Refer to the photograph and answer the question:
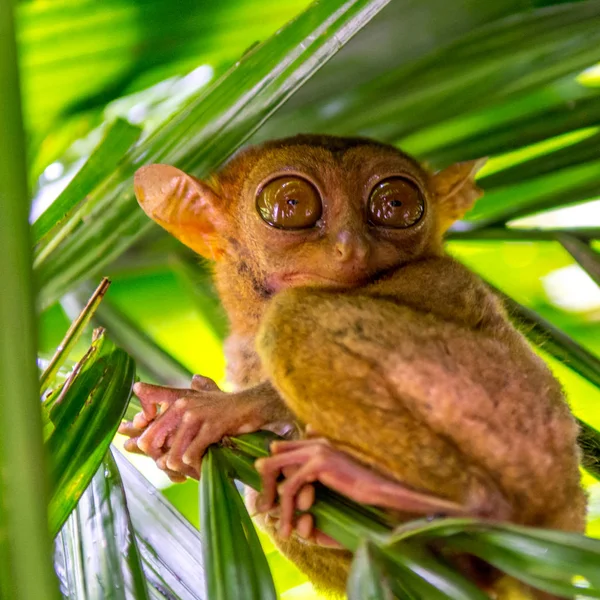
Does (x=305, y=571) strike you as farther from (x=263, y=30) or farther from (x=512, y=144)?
(x=263, y=30)

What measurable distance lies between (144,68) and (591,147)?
4.92 feet

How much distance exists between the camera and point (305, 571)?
2.22 m

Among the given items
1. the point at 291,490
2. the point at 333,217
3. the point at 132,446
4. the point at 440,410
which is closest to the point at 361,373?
the point at 440,410

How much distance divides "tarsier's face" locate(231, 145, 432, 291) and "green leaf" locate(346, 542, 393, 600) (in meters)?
1.09

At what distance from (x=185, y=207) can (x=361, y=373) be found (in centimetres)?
115

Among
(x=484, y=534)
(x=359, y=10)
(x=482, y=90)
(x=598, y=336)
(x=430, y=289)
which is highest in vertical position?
(x=482, y=90)

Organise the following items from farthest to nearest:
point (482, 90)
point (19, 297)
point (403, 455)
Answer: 1. point (482, 90)
2. point (403, 455)
3. point (19, 297)

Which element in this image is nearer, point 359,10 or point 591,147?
point 359,10

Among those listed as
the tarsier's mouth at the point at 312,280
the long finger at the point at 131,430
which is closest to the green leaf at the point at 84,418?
the long finger at the point at 131,430

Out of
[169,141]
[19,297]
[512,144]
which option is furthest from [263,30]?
[19,297]

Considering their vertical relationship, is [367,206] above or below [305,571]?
above

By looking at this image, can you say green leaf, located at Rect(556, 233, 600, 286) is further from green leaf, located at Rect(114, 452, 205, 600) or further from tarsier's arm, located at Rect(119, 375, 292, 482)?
green leaf, located at Rect(114, 452, 205, 600)

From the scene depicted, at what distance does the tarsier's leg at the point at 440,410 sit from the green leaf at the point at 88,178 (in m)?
0.91

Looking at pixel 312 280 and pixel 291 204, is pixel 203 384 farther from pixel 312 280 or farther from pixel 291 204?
pixel 291 204
